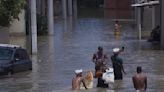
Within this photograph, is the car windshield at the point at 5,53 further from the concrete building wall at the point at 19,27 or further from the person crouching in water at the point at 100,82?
the concrete building wall at the point at 19,27

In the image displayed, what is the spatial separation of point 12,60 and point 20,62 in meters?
0.71

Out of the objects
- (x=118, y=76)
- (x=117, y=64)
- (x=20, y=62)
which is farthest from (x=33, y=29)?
(x=117, y=64)

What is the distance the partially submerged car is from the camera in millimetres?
26766

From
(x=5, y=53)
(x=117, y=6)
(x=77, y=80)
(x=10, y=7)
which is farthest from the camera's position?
(x=117, y=6)

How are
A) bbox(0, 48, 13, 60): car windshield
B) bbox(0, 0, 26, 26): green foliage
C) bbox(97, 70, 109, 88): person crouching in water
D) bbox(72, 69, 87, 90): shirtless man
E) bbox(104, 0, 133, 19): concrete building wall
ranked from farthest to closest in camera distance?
bbox(104, 0, 133, 19): concrete building wall
bbox(0, 0, 26, 26): green foliage
bbox(0, 48, 13, 60): car windshield
bbox(97, 70, 109, 88): person crouching in water
bbox(72, 69, 87, 90): shirtless man

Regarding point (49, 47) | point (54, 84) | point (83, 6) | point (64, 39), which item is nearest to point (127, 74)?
point (54, 84)

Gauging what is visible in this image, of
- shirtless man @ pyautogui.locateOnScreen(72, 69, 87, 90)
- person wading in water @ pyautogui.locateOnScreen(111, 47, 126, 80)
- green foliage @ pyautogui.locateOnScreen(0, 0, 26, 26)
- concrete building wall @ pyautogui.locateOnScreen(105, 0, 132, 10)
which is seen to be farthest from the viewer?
concrete building wall @ pyautogui.locateOnScreen(105, 0, 132, 10)

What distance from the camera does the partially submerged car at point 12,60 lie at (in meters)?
26.8

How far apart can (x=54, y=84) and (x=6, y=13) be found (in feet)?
43.1

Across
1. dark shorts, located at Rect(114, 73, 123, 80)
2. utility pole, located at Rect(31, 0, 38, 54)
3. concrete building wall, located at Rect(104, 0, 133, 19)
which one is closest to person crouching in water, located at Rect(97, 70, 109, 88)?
dark shorts, located at Rect(114, 73, 123, 80)

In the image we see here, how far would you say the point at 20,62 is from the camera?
1102 inches

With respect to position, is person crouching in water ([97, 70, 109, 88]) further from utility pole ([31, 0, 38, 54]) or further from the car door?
utility pole ([31, 0, 38, 54])

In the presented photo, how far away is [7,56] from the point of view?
27.6 metres

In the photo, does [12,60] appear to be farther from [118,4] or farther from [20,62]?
[118,4]
